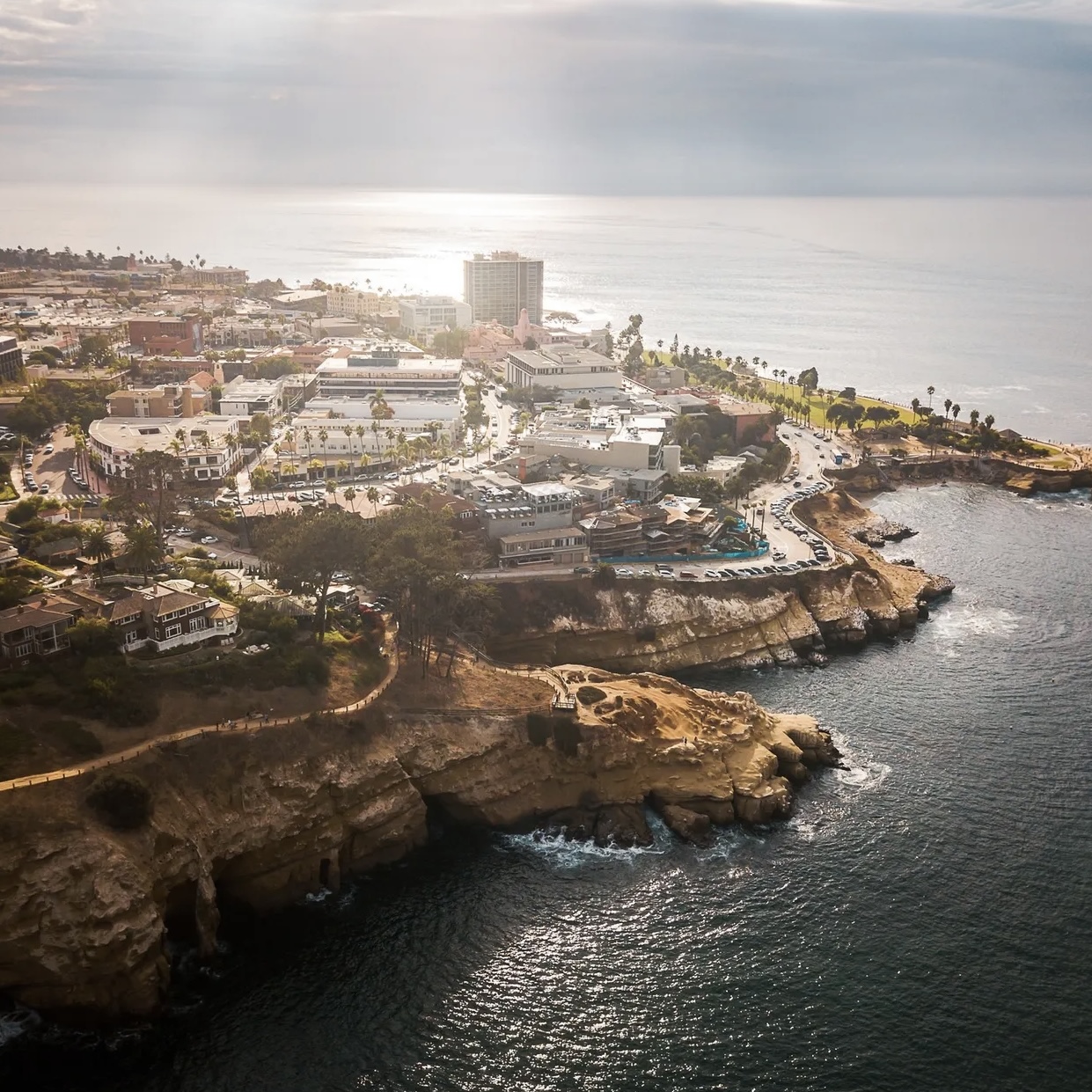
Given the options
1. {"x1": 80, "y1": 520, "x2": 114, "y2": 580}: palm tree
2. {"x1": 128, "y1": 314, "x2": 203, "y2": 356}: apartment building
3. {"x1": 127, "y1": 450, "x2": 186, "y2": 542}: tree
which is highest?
{"x1": 128, "y1": 314, "x2": 203, "y2": 356}: apartment building

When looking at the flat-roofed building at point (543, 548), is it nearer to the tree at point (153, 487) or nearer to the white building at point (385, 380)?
the tree at point (153, 487)

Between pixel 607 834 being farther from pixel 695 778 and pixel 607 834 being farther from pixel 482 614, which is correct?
pixel 482 614

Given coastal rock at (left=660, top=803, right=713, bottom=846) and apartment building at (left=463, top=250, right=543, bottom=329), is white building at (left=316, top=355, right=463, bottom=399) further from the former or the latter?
coastal rock at (left=660, top=803, right=713, bottom=846)

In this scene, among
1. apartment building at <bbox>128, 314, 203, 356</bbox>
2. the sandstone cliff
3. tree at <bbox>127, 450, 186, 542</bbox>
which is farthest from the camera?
apartment building at <bbox>128, 314, 203, 356</bbox>

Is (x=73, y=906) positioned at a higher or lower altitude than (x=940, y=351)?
lower

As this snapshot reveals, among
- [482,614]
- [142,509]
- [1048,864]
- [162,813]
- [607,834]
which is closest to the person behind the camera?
[162,813]

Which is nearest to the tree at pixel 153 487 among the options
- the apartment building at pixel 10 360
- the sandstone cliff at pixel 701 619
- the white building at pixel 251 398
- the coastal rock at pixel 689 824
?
the sandstone cliff at pixel 701 619

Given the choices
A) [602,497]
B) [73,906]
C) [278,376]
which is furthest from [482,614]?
[278,376]

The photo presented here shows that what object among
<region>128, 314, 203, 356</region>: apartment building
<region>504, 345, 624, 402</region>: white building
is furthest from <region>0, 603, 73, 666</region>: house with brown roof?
<region>128, 314, 203, 356</region>: apartment building
